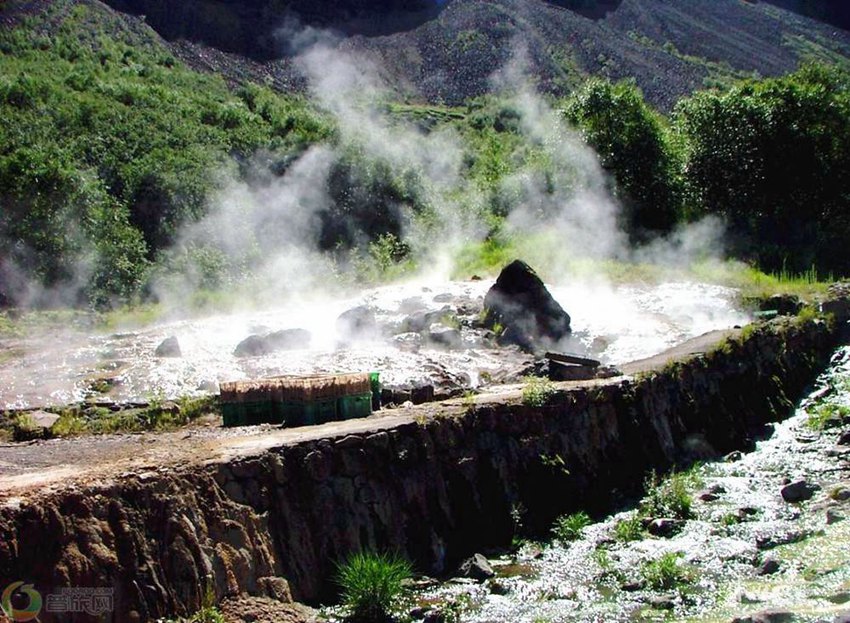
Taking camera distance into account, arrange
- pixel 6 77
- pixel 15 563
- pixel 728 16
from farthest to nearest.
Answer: pixel 728 16, pixel 6 77, pixel 15 563

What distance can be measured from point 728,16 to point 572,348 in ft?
227

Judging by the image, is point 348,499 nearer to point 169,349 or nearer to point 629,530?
point 629,530

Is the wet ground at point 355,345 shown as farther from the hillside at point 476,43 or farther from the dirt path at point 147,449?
the hillside at point 476,43

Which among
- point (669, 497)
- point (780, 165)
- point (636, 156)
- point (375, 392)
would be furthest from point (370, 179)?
point (669, 497)

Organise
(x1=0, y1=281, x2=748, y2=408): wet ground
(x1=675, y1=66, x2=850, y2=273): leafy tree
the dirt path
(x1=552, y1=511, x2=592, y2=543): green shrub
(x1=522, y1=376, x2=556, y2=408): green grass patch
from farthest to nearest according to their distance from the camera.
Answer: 1. (x1=675, y1=66, x2=850, y2=273): leafy tree
2. (x1=0, y1=281, x2=748, y2=408): wet ground
3. (x1=522, y1=376, x2=556, y2=408): green grass patch
4. (x1=552, y1=511, x2=592, y2=543): green shrub
5. the dirt path

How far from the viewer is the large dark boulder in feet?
72.3

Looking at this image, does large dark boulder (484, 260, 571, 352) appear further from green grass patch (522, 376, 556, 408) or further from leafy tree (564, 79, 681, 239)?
leafy tree (564, 79, 681, 239)

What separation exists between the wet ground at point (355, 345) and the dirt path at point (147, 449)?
14.0 feet

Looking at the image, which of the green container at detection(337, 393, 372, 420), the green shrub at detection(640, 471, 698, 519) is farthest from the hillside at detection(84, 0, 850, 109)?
the green shrub at detection(640, 471, 698, 519)

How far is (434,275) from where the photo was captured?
3022 cm

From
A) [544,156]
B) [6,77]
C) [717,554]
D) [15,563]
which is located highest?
[6,77]

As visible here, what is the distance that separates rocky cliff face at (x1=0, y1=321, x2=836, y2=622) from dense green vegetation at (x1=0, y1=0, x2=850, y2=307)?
1561 cm

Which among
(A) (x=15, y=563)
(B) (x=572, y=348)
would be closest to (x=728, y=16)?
(B) (x=572, y=348)

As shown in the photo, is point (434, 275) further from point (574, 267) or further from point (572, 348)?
point (572, 348)
